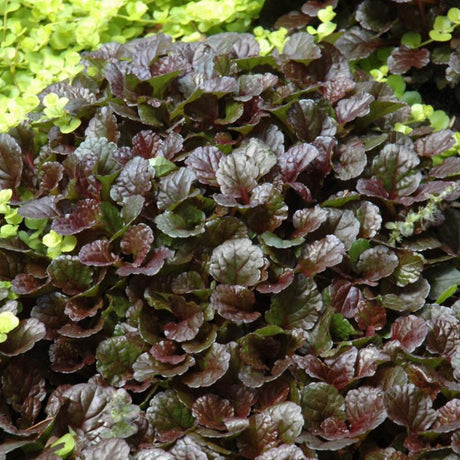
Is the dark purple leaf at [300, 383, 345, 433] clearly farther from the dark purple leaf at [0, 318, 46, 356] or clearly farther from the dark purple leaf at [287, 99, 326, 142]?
the dark purple leaf at [287, 99, 326, 142]

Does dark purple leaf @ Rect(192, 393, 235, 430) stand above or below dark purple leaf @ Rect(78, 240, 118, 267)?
below

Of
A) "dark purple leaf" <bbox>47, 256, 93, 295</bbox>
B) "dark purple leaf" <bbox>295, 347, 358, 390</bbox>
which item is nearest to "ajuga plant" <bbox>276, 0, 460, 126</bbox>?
"dark purple leaf" <bbox>295, 347, 358, 390</bbox>

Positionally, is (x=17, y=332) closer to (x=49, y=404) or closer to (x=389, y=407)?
(x=49, y=404)

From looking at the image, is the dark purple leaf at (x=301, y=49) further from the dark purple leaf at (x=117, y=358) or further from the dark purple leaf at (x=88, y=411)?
the dark purple leaf at (x=88, y=411)

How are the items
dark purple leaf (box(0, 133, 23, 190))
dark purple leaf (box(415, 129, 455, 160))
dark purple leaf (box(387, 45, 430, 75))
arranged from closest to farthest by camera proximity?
1. dark purple leaf (box(0, 133, 23, 190))
2. dark purple leaf (box(415, 129, 455, 160))
3. dark purple leaf (box(387, 45, 430, 75))

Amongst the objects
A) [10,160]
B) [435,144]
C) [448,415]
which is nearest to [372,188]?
[435,144]

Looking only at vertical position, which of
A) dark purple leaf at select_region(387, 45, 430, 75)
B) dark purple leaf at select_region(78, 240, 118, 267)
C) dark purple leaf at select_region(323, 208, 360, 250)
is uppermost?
dark purple leaf at select_region(78, 240, 118, 267)
